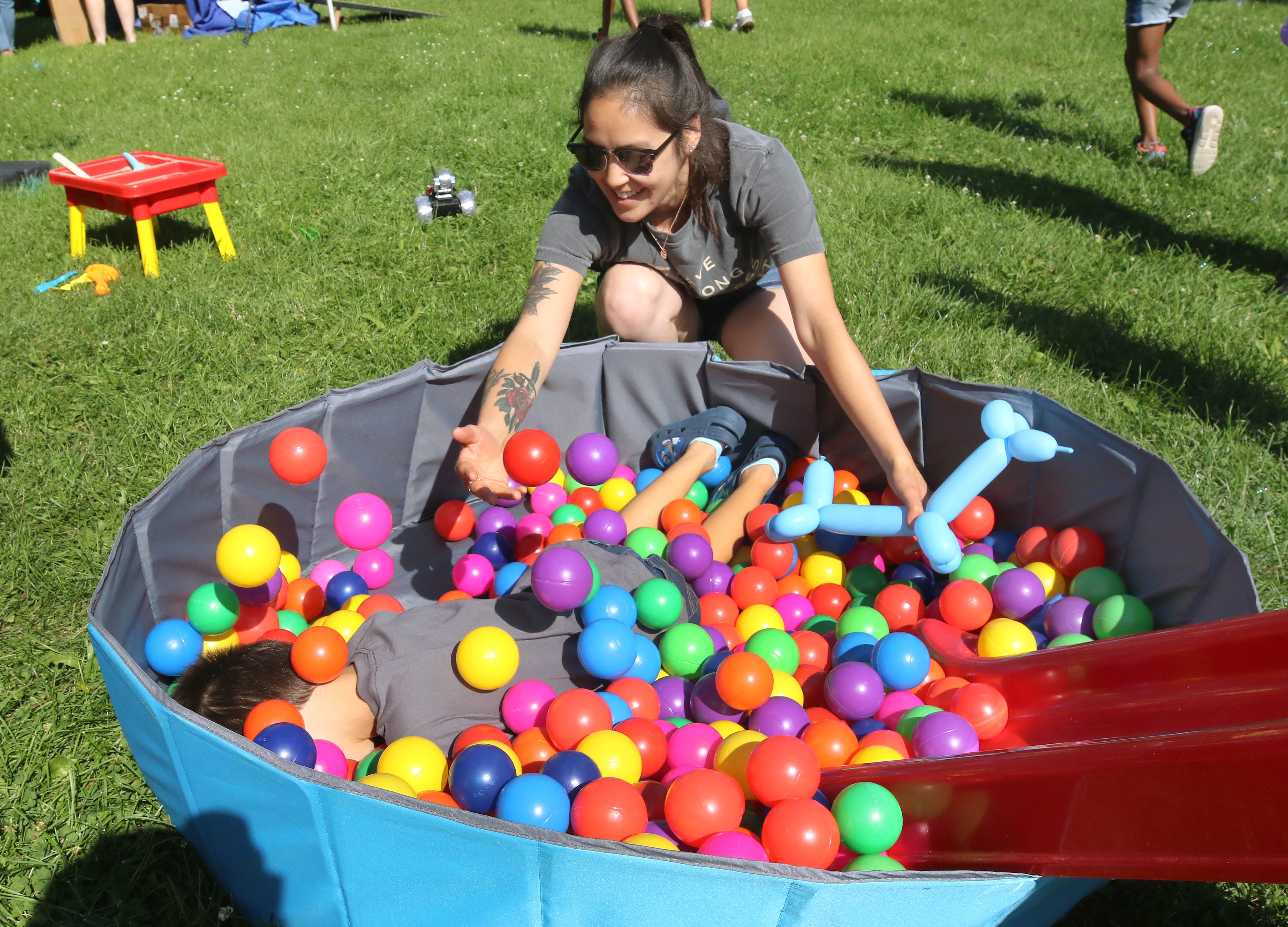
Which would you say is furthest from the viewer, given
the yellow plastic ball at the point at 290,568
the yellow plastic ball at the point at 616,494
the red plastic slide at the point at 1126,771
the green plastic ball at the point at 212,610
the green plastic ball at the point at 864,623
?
the yellow plastic ball at the point at 616,494

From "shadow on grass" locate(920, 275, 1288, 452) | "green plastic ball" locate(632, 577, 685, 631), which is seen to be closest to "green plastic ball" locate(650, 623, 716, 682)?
"green plastic ball" locate(632, 577, 685, 631)

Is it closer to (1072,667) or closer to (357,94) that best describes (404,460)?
(1072,667)

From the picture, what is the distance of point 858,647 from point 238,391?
6.90 ft

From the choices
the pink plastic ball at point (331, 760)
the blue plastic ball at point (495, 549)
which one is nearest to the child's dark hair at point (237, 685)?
the pink plastic ball at point (331, 760)

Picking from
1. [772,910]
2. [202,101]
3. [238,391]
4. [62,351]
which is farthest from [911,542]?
[202,101]

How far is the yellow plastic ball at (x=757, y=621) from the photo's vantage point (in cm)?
228

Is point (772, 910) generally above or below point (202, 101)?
below

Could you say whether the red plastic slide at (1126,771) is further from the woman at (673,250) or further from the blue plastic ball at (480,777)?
the blue plastic ball at (480,777)

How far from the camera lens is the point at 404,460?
8.52 feet

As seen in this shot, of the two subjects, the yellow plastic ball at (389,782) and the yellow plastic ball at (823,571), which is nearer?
the yellow plastic ball at (389,782)

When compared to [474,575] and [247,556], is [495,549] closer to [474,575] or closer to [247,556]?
[474,575]

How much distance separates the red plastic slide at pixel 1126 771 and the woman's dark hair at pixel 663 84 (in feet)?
4.59

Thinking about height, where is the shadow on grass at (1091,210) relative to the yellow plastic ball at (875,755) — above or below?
above

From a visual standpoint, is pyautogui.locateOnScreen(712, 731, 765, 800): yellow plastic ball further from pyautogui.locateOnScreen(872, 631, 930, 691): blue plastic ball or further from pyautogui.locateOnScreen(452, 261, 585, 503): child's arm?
pyautogui.locateOnScreen(452, 261, 585, 503): child's arm
